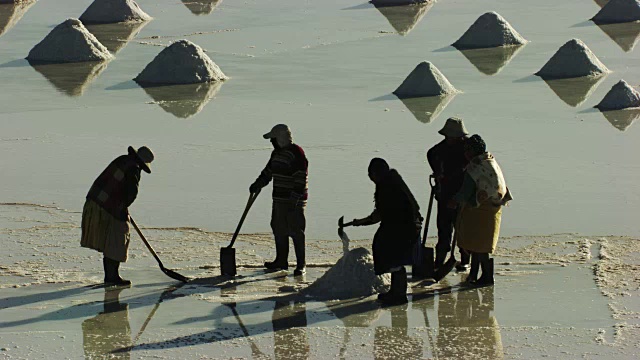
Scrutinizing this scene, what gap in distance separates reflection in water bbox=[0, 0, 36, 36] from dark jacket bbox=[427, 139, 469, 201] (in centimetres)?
1507

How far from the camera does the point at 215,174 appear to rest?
12.2 meters

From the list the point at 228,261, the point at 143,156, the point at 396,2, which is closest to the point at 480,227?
the point at 228,261

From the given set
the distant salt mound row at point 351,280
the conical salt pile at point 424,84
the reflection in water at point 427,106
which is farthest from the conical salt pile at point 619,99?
the distant salt mound row at point 351,280

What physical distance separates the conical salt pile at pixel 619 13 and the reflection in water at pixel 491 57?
3.70 metres

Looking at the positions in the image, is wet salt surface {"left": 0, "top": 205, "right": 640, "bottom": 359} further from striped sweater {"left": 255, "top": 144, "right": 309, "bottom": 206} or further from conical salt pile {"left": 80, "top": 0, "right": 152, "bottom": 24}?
conical salt pile {"left": 80, "top": 0, "right": 152, "bottom": 24}

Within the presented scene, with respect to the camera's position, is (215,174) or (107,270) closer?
(107,270)

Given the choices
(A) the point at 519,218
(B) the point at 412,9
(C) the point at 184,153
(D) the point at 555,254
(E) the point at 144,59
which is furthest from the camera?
(B) the point at 412,9

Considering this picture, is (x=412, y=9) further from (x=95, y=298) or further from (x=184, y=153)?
(x=95, y=298)

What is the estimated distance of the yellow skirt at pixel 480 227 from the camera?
28.4 ft

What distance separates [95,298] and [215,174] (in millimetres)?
3843

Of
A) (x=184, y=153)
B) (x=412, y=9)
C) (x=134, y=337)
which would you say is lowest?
(x=134, y=337)

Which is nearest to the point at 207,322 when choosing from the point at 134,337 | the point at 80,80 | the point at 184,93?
the point at 134,337

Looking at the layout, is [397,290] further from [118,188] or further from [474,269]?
[118,188]

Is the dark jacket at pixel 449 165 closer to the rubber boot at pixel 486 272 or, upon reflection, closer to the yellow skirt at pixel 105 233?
the rubber boot at pixel 486 272
